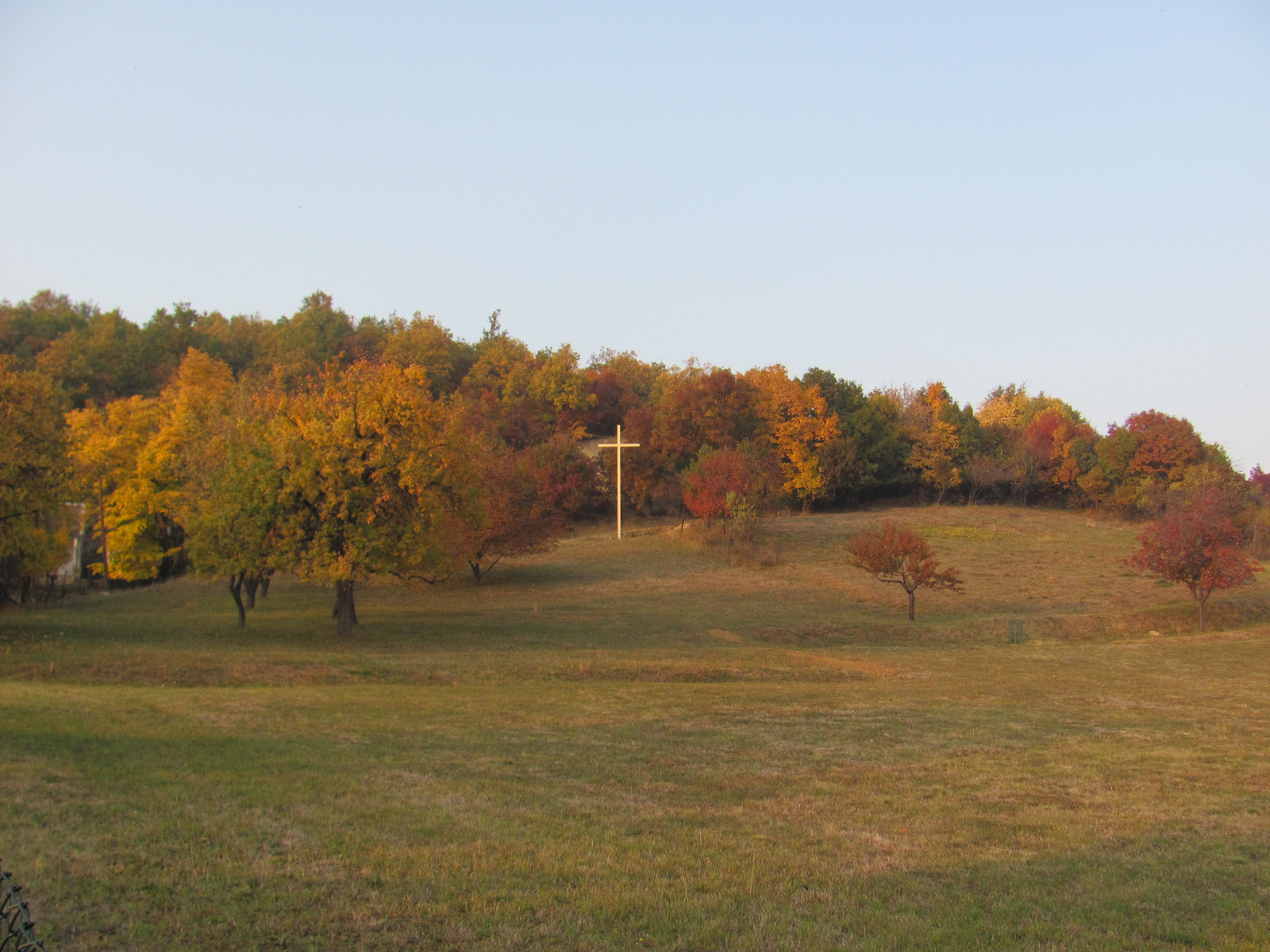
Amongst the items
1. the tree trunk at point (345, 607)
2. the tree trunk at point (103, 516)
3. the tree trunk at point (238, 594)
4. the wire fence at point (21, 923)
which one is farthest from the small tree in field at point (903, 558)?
the tree trunk at point (103, 516)

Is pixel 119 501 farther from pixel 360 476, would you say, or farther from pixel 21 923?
pixel 21 923

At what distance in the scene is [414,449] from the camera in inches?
1191

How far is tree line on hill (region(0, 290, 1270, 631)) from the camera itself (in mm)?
28984

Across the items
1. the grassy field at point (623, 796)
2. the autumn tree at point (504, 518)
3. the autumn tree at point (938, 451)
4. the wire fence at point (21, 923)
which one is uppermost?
the autumn tree at point (938, 451)

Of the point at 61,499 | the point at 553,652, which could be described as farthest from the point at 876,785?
the point at 61,499

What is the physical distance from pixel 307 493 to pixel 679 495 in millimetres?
44534

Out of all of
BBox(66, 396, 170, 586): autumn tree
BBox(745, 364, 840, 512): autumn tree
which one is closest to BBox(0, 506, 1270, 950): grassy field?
BBox(66, 396, 170, 586): autumn tree

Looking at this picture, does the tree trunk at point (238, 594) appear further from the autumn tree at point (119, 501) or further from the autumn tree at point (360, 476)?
the autumn tree at point (119, 501)

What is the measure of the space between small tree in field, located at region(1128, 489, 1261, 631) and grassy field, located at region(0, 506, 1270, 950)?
29.4ft

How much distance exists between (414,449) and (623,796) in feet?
69.5

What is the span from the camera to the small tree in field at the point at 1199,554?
118ft

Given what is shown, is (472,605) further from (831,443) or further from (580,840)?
(831,443)

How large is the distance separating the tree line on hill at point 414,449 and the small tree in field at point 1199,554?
14.2 metres

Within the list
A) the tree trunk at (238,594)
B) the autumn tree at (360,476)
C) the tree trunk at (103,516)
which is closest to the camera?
the autumn tree at (360,476)
